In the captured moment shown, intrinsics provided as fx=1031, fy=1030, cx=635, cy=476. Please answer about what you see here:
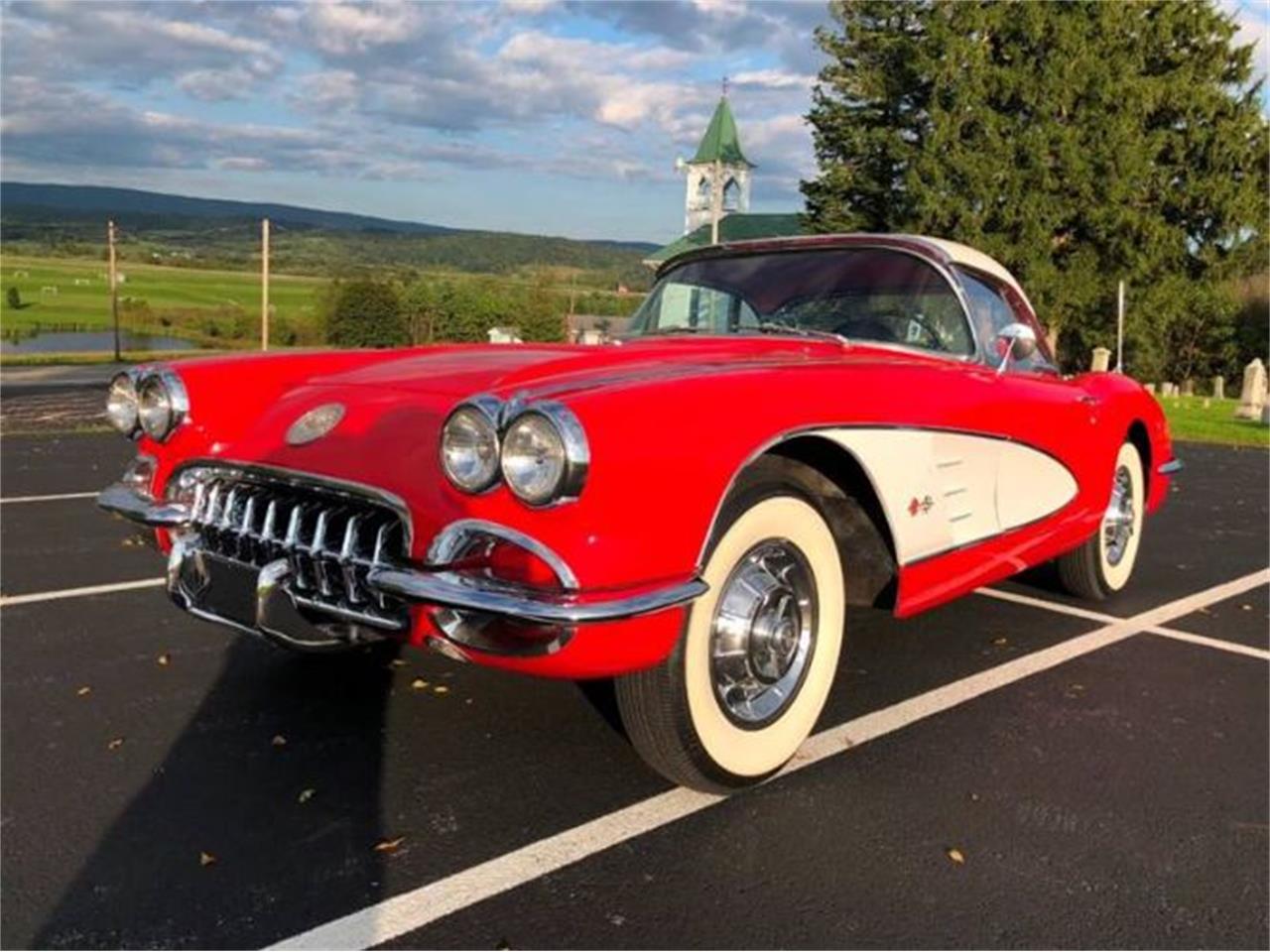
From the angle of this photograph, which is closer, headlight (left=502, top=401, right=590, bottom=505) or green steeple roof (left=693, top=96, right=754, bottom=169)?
headlight (left=502, top=401, right=590, bottom=505)

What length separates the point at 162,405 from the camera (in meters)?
3.34

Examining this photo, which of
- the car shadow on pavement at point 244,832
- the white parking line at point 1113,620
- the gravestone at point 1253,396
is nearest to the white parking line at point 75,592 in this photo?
the car shadow on pavement at point 244,832

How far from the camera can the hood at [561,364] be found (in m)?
2.67

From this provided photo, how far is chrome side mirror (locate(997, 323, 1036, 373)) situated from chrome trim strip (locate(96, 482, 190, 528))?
9.66 ft

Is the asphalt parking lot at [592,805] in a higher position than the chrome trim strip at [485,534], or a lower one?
lower

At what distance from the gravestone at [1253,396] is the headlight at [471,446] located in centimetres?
1935

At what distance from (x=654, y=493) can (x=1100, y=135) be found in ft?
110

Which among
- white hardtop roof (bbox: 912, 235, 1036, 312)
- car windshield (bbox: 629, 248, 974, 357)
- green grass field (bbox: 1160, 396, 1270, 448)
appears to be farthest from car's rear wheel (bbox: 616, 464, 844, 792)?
green grass field (bbox: 1160, 396, 1270, 448)

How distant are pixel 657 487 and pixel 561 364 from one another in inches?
26.6

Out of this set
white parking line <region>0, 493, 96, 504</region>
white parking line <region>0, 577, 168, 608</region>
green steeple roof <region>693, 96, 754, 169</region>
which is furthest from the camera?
green steeple roof <region>693, 96, 754, 169</region>

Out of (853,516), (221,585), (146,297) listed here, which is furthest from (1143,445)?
(146,297)

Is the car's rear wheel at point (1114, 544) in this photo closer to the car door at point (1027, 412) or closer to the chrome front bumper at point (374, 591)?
the car door at point (1027, 412)

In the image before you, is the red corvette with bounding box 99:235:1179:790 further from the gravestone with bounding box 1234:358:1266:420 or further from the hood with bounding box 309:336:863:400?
the gravestone with bounding box 1234:358:1266:420

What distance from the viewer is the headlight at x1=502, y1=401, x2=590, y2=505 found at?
2.25 m
